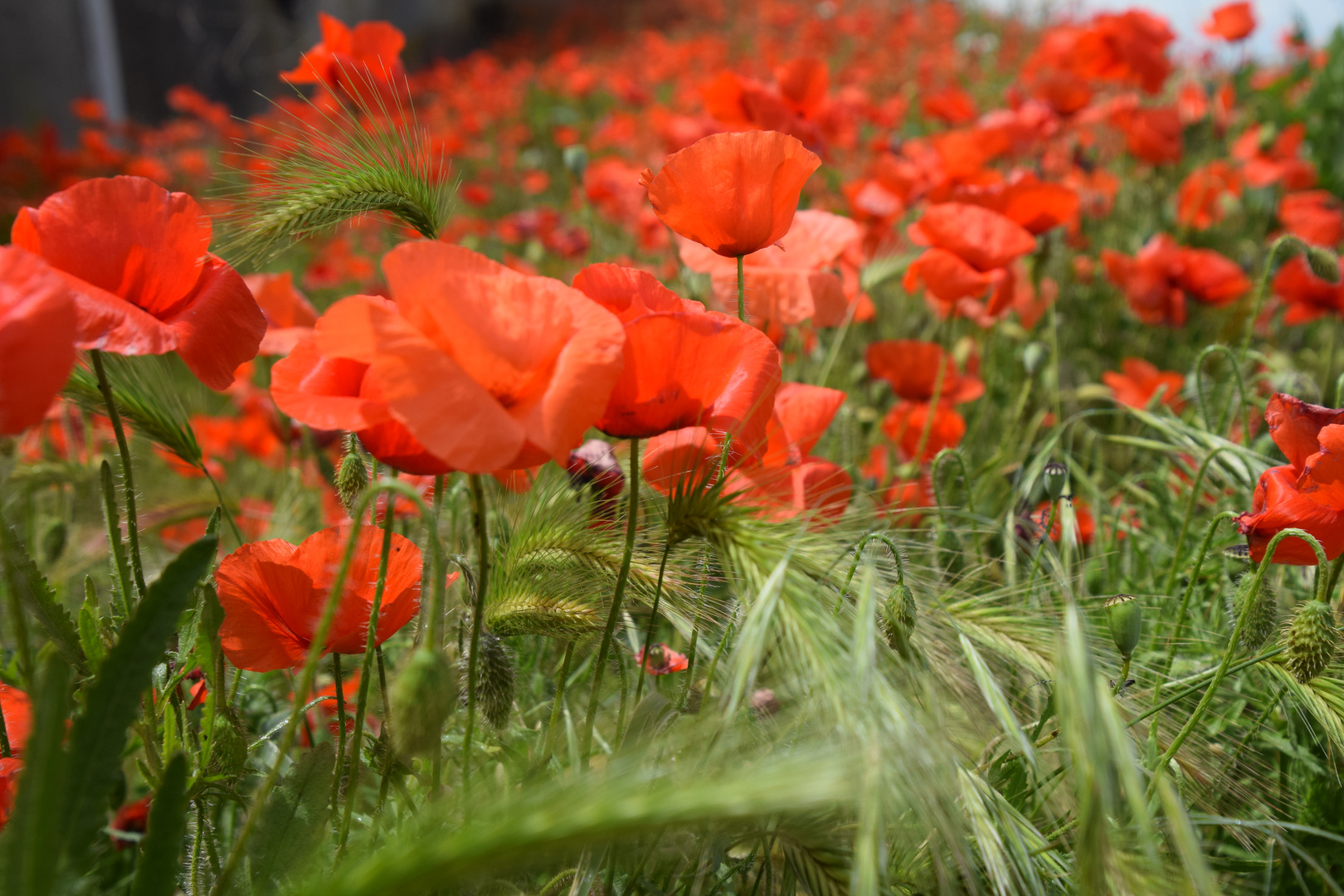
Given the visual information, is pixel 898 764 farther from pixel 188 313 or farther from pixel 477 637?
pixel 188 313

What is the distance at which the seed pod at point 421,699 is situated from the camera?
66cm

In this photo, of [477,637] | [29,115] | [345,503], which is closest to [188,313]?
[345,503]

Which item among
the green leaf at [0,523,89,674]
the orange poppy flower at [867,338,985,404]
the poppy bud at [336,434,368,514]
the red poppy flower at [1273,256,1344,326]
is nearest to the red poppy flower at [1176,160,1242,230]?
the red poppy flower at [1273,256,1344,326]

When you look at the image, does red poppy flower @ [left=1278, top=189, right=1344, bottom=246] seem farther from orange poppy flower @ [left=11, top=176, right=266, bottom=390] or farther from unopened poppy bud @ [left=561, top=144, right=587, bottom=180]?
orange poppy flower @ [left=11, top=176, right=266, bottom=390]

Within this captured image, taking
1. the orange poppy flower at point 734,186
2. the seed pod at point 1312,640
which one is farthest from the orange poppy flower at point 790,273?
the seed pod at point 1312,640

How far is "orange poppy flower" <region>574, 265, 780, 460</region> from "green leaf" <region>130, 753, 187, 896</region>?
1.33ft

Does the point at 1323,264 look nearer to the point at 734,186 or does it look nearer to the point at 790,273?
the point at 790,273

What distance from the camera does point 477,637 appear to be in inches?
33.8

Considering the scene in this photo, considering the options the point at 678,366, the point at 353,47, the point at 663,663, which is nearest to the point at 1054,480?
the point at 663,663

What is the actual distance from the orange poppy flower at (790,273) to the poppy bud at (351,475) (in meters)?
0.55

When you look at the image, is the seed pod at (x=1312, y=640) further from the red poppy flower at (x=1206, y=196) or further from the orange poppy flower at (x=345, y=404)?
the red poppy flower at (x=1206, y=196)

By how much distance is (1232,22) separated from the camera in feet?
12.4

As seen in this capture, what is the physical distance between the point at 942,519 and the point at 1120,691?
0.51 m

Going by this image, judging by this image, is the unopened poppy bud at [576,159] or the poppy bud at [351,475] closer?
the poppy bud at [351,475]
